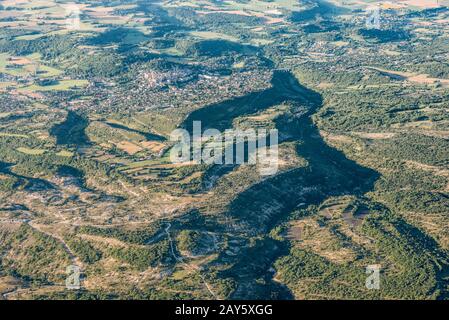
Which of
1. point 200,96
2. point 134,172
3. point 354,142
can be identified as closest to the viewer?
point 134,172

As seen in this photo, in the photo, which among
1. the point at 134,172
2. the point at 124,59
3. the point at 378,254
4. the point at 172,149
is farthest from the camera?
the point at 124,59

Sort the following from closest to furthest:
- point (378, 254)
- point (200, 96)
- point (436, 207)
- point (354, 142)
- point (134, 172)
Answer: point (378, 254) < point (436, 207) < point (134, 172) < point (354, 142) < point (200, 96)

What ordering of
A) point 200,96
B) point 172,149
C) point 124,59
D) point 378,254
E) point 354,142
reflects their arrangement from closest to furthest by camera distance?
point 378,254
point 172,149
point 354,142
point 200,96
point 124,59

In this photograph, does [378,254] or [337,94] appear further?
[337,94]

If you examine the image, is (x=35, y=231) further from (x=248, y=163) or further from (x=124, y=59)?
(x=124, y=59)

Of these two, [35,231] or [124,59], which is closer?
[35,231]

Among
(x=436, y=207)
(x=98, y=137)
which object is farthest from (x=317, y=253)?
(x=98, y=137)

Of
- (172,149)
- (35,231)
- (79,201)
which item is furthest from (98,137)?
(35,231)

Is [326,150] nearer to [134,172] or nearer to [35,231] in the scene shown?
[134,172]

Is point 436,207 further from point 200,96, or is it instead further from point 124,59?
point 124,59
